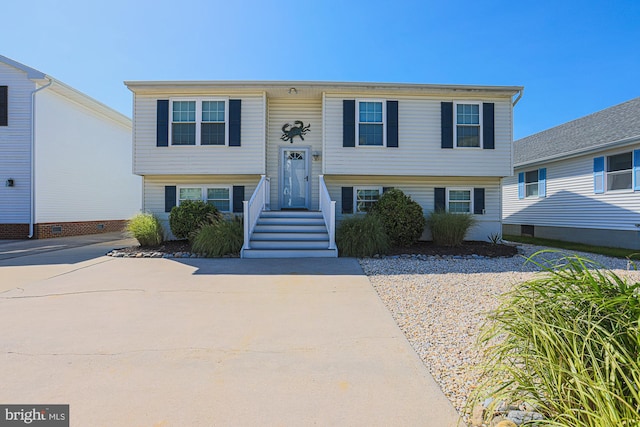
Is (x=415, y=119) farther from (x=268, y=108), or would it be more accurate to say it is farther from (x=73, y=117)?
(x=73, y=117)

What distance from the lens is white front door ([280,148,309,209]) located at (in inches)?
435

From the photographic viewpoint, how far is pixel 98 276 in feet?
20.2

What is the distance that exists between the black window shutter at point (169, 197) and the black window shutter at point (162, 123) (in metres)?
1.55

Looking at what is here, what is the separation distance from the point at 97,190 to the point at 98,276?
11768mm

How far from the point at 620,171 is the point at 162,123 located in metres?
15.9

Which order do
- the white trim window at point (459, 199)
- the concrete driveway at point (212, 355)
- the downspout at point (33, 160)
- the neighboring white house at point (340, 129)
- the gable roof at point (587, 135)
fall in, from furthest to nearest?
the downspout at point (33, 160) → the white trim window at point (459, 199) → the gable roof at point (587, 135) → the neighboring white house at point (340, 129) → the concrete driveway at point (212, 355)

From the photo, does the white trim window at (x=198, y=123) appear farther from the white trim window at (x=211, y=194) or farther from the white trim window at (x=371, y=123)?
the white trim window at (x=371, y=123)

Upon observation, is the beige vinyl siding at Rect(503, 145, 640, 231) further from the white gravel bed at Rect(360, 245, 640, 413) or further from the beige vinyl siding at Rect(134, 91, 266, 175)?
the beige vinyl siding at Rect(134, 91, 266, 175)

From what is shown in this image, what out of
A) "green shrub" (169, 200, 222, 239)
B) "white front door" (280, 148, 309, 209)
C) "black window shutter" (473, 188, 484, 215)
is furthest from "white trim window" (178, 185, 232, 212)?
"black window shutter" (473, 188, 484, 215)

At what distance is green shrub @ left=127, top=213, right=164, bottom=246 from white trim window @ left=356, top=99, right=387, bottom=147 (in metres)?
7.11

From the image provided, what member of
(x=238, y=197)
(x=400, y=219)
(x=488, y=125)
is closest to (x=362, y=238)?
(x=400, y=219)

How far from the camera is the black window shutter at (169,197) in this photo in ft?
35.6

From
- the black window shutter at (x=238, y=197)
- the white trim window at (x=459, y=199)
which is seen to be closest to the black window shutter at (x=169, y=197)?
the black window shutter at (x=238, y=197)

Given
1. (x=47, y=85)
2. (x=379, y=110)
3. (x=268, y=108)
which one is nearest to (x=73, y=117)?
(x=47, y=85)
